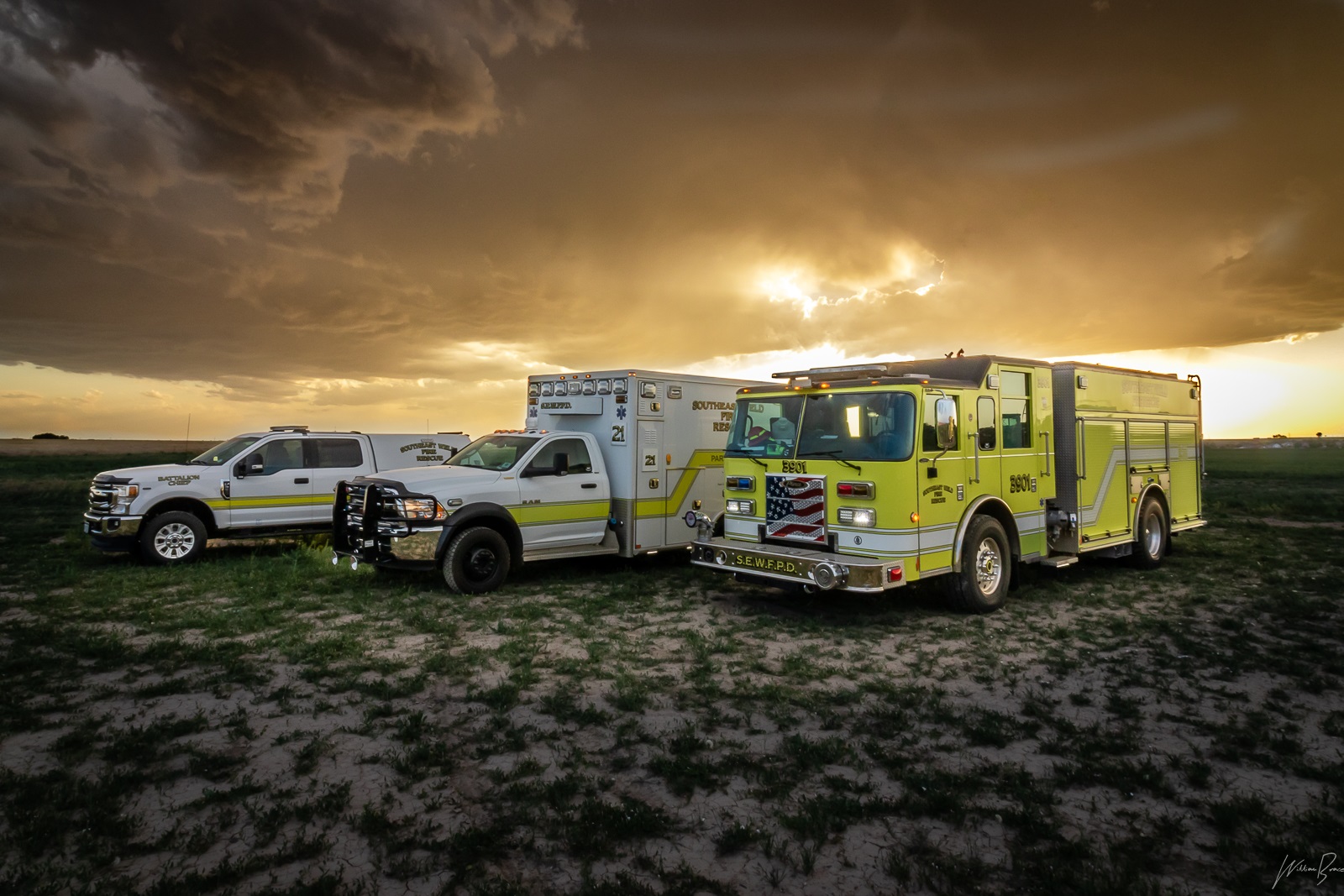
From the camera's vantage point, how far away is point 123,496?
42.8 ft

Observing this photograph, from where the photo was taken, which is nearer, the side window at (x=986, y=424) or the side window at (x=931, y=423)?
the side window at (x=931, y=423)

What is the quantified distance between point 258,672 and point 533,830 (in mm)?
4268

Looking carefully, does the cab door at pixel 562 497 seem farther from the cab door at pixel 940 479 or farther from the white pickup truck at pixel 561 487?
the cab door at pixel 940 479

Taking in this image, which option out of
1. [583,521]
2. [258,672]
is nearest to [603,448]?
[583,521]

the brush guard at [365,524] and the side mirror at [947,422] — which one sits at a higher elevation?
the side mirror at [947,422]

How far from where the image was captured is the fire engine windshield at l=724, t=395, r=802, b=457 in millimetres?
10062

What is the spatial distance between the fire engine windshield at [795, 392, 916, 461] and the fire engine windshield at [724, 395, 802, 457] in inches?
7.5

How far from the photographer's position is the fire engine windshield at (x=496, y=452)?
1203cm

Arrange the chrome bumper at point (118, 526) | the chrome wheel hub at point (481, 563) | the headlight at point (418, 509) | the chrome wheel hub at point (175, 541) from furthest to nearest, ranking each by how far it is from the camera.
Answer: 1. the chrome wheel hub at point (175, 541)
2. the chrome bumper at point (118, 526)
3. the chrome wheel hub at point (481, 563)
4. the headlight at point (418, 509)

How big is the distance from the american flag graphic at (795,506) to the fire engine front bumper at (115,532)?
10.6 meters

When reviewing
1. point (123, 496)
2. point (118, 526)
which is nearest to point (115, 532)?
point (118, 526)

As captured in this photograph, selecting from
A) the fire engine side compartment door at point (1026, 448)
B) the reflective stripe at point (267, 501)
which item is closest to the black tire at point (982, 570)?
the fire engine side compartment door at point (1026, 448)

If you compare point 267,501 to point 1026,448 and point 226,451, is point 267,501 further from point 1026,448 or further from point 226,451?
point 1026,448

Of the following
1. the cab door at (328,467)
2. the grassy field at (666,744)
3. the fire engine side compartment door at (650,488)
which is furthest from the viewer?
the cab door at (328,467)
